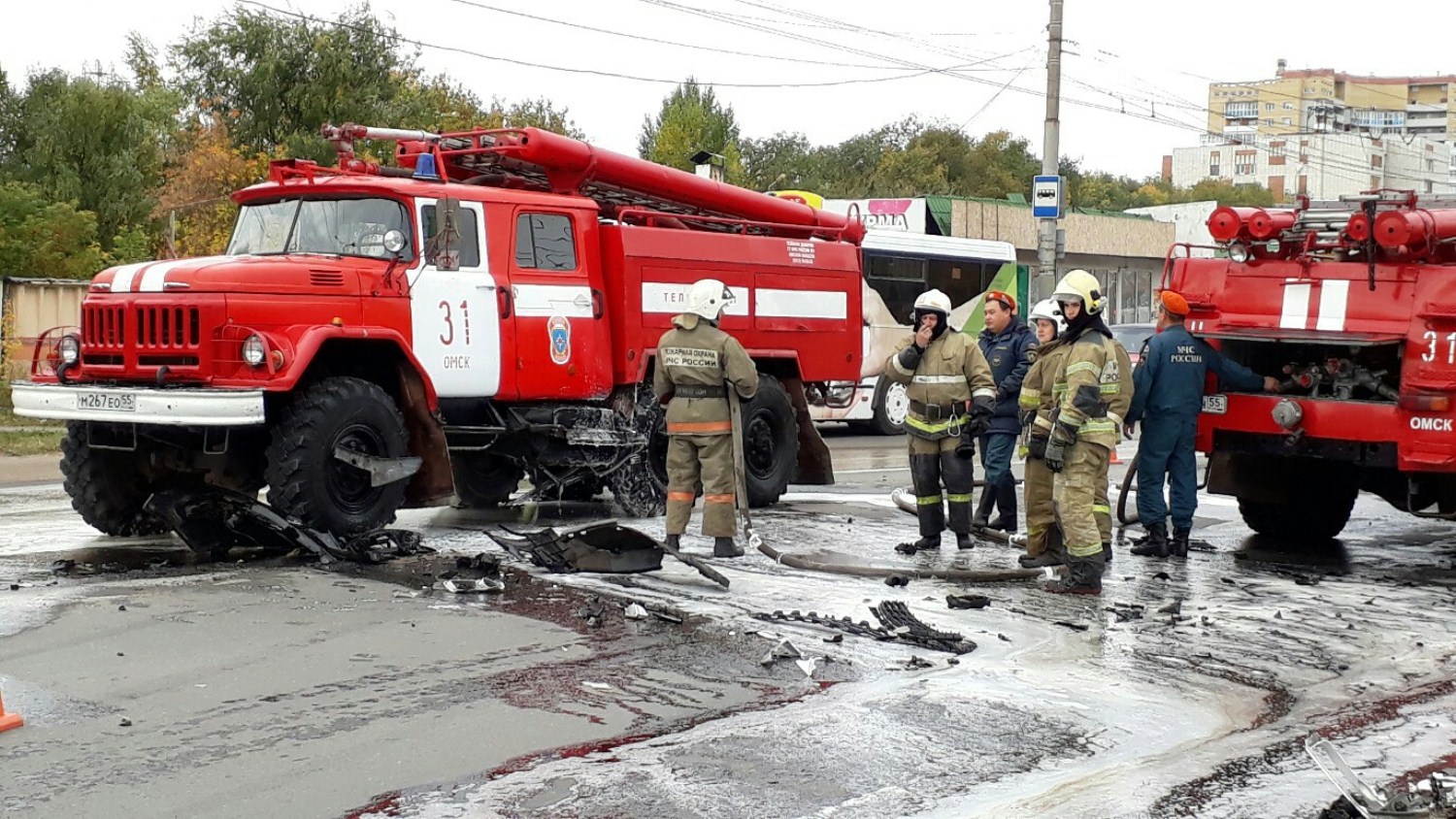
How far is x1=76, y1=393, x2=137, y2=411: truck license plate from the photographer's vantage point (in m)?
9.02

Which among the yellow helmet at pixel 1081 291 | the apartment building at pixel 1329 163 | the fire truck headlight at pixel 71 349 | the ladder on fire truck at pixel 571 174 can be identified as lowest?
the fire truck headlight at pixel 71 349

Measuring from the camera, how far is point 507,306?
10.9m

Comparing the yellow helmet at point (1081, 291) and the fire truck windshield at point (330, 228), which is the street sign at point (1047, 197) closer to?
the yellow helmet at point (1081, 291)

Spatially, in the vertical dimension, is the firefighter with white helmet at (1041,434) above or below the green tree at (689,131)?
below

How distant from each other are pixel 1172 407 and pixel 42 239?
899 inches

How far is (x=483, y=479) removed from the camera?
12.4 meters

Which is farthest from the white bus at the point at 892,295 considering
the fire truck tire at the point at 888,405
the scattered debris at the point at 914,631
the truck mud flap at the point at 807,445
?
the scattered debris at the point at 914,631

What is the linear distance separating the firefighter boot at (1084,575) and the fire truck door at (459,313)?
4.10 meters

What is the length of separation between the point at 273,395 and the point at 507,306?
2.00m

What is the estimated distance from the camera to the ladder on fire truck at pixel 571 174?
11305 millimetres

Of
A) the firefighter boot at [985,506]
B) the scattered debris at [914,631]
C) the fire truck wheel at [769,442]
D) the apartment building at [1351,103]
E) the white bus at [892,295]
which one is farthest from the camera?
the apartment building at [1351,103]

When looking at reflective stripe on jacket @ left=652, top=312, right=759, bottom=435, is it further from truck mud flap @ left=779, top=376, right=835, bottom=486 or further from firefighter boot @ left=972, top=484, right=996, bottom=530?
truck mud flap @ left=779, top=376, right=835, bottom=486

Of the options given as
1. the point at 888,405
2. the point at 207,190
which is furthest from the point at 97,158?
the point at 888,405

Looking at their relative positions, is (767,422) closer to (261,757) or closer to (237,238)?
(237,238)
